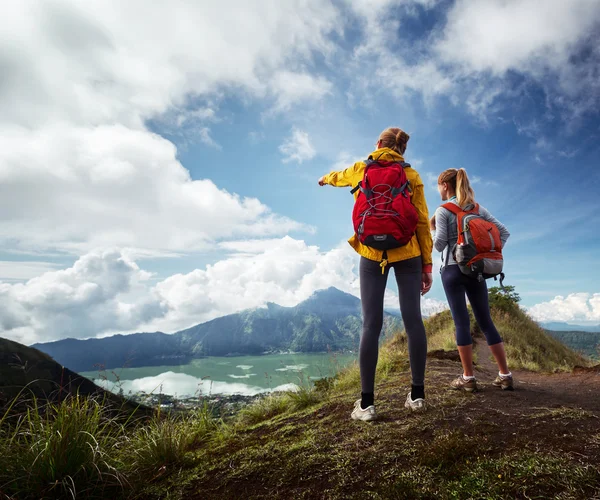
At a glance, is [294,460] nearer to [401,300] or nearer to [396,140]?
[401,300]

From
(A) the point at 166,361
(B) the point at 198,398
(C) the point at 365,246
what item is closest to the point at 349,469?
(C) the point at 365,246

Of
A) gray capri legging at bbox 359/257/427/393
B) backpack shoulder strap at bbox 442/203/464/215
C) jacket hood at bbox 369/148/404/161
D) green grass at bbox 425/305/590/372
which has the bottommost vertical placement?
green grass at bbox 425/305/590/372

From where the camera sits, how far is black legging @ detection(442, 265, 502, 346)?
11.7ft

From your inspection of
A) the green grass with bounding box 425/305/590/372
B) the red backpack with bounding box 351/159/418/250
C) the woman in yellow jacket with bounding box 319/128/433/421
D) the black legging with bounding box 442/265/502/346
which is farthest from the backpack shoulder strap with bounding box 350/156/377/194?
the green grass with bounding box 425/305/590/372

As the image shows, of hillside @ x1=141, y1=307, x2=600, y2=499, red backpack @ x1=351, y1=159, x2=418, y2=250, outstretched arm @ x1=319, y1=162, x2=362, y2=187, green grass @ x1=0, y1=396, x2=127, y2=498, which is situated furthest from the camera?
outstretched arm @ x1=319, y1=162, x2=362, y2=187

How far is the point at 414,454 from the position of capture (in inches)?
76.8

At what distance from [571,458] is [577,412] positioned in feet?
3.76

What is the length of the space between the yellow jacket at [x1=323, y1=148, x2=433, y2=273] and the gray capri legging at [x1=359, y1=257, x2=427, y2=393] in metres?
0.07

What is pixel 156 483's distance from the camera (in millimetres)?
2215

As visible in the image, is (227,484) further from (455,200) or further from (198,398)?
(455,200)

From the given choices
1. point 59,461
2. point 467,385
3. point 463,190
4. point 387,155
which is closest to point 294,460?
point 59,461

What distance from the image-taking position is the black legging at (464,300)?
357 centimetres

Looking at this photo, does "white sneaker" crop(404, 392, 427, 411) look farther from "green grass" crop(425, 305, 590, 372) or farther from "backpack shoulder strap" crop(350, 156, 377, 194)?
"green grass" crop(425, 305, 590, 372)

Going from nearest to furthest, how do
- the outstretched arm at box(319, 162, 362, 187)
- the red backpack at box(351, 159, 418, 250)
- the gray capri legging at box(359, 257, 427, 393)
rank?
the red backpack at box(351, 159, 418, 250) → the gray capri legging at box(359, 257, 427, 393) → the outstretched arm at box(319, 162, 362, 187)
